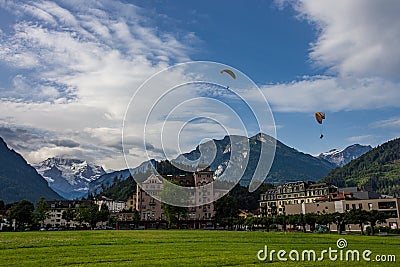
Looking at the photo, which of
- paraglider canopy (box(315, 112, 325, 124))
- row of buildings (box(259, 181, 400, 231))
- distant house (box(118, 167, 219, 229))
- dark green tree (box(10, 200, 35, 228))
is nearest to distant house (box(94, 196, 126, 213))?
distant house (box(118, 167, 219, 229))

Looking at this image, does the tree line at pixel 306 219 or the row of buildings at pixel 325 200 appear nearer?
the tree line at pixel 306 219

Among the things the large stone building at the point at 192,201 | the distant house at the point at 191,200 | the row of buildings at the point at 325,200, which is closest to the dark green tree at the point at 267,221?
the row of buildings at the point at 325,200

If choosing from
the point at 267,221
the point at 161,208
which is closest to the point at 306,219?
the point at 267,221

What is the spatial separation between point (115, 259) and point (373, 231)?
48234 millimetres

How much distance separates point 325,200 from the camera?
319 ft

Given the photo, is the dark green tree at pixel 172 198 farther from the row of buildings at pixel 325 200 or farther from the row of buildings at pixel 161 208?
the row of buildings at pixel 325 200

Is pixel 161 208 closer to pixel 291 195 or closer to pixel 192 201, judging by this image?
pixel 192 201

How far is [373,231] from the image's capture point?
191 feet

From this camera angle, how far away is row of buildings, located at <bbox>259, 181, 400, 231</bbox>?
263 feet

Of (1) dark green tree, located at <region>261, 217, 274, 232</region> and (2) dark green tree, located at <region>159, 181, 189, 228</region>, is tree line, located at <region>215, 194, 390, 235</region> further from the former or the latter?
(2) dark green tree, located at <region>159, 181, 189, 228</region>

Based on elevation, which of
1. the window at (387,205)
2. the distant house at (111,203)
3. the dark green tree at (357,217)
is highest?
the distant house at (111,203)

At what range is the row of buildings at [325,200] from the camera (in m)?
80.2

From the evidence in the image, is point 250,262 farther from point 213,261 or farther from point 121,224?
Answer: point 121,224

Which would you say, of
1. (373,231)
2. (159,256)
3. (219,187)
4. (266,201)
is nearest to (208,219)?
(219,187)
